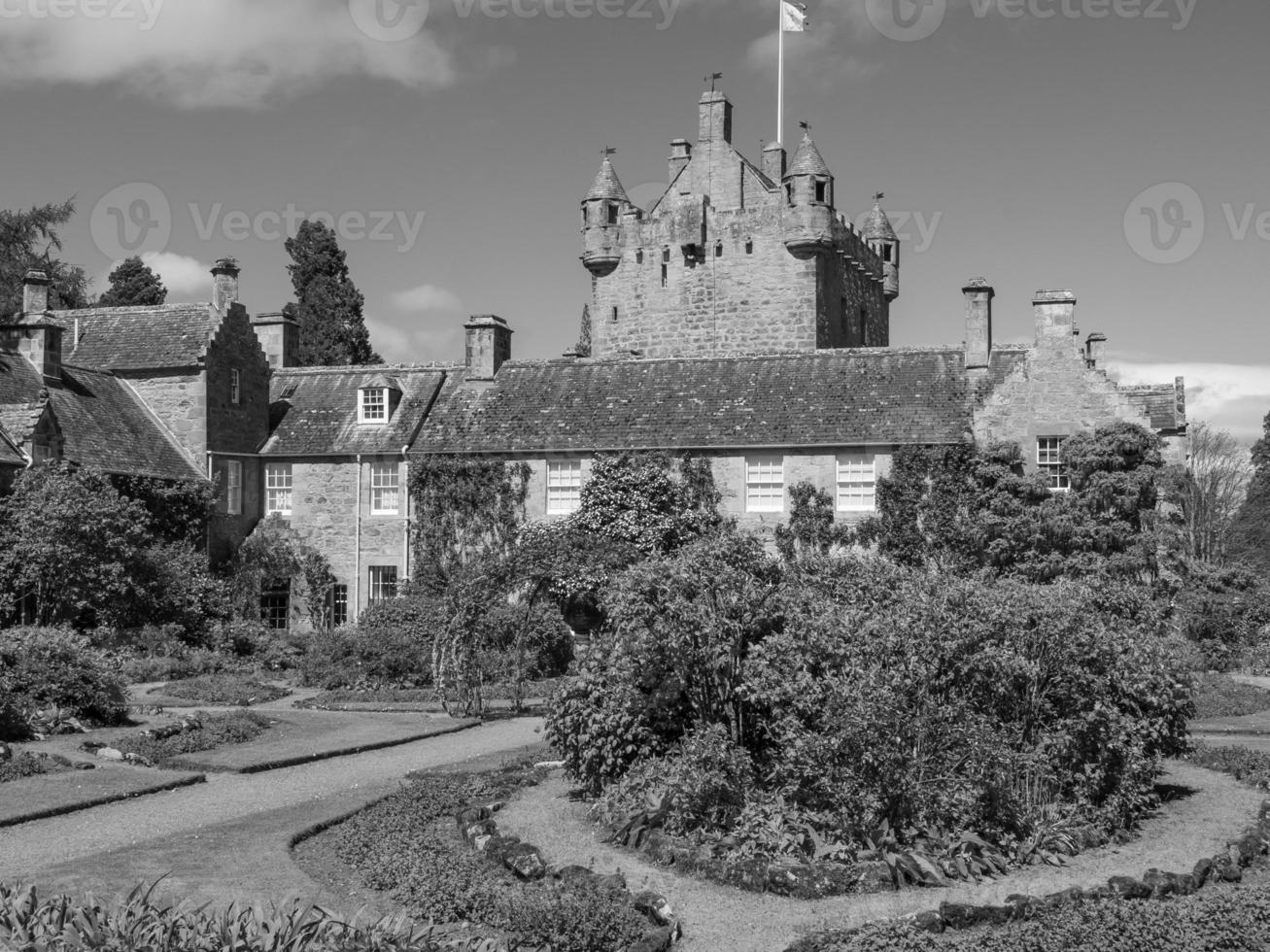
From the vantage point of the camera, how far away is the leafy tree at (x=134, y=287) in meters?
60.5

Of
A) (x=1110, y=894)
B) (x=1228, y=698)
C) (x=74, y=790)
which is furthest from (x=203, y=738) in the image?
Result: (x=1228, y=698)

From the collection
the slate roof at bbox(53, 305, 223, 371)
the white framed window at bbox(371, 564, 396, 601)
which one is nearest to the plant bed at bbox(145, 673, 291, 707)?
the white framed window at bbox(371, 564, 396, 601)

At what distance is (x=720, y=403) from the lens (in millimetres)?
35531

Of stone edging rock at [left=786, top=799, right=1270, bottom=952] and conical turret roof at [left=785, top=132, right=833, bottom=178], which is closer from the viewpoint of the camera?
stone edging rock at [left=786, top=799, right=1270, bottom=952]

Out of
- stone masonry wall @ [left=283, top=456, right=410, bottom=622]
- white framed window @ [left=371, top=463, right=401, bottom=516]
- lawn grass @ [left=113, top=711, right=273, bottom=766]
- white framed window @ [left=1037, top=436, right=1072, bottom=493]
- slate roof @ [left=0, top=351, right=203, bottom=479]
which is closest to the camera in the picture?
lawn grass @ [left=113, top=711, right=273, bottom=766]

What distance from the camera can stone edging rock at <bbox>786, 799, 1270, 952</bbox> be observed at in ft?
35.5

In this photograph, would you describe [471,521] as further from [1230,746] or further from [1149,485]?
[1230,746]

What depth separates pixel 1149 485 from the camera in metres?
30.8

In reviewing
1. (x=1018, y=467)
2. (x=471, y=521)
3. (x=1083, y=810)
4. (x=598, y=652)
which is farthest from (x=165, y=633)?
(x=1083, y=810)

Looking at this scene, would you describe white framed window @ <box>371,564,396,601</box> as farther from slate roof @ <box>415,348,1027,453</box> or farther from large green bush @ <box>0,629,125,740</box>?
large green bush @ <box>0,629,125,740</box>

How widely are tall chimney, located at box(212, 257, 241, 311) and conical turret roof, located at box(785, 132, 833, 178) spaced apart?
17.4 m

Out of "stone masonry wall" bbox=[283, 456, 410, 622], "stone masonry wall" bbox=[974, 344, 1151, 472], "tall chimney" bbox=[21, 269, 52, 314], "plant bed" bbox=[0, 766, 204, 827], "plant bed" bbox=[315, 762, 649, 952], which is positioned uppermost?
"tall chimney" bbox=[21, 269, 52, 314]

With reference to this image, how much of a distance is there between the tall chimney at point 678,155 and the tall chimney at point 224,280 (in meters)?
14.7

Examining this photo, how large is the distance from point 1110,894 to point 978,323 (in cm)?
2462
